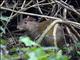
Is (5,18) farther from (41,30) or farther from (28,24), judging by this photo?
(28,24)

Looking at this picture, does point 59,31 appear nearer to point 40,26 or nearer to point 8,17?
point 40,26

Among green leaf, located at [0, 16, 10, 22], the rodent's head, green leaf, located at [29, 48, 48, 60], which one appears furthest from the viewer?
the rodent's head

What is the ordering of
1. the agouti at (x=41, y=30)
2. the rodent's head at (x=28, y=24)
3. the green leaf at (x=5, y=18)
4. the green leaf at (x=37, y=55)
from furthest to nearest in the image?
the rodent's head at (x=28, y=24) → the green leaf at (x=5, y=18) → the agouti at (x=41, y=30) → the green leaf at (x=37, y=55)

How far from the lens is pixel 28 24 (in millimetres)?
3828

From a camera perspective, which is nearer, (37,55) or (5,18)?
(37,55)

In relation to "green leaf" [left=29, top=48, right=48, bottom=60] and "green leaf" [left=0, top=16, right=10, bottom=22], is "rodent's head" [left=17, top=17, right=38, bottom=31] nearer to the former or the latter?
"green leaf" [left=0, top=16, right=10, bottom=22]

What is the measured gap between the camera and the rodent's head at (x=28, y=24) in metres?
3.40

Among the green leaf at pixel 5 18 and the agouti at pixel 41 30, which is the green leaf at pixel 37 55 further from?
the green leaf at pixel 5 18

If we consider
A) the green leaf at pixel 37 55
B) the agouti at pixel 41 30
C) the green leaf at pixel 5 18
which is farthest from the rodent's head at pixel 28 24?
the green leaf at pixel 37 55

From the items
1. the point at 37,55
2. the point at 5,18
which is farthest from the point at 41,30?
the point at 37,55

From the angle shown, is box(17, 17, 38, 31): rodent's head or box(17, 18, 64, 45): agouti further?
box(17, 17, 38, 31): rodent's head

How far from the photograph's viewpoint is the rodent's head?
3397mm

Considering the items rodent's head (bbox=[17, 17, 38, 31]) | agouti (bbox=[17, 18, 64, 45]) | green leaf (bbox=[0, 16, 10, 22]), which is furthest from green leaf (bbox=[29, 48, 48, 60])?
rodent's head (bbox=[17, 17, 38, 31])

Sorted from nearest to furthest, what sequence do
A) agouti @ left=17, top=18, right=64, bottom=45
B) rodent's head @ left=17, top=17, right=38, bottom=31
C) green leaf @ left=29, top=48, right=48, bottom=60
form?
green leaf @ left=29, top=48, right=48, bottom=60 < agouti @ left=17, top=18, right=64, bottom=45 < rodent's head @ left=17, top=17, right=38, bottom=31
